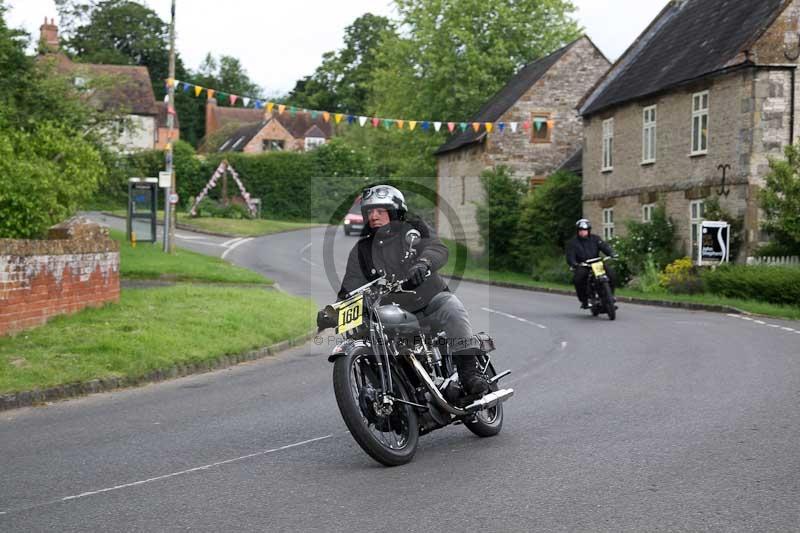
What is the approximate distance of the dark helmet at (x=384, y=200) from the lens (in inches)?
289

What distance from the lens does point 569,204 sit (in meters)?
39.7

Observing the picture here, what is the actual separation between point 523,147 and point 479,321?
3114 centimetres

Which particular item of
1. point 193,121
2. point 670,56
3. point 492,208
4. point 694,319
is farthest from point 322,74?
point 694,319

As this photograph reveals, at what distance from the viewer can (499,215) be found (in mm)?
42219

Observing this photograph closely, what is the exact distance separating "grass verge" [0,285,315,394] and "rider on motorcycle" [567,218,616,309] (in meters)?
5.62

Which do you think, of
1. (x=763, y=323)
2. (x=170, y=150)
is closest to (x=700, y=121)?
(x=763, y=323)

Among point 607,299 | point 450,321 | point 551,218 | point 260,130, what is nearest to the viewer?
point 450,321

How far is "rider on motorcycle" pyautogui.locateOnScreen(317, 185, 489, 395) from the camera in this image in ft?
24.4

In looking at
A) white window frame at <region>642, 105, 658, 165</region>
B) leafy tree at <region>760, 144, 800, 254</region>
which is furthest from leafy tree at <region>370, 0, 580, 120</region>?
leafy tree at <region>760, 144, 800, 254</region>

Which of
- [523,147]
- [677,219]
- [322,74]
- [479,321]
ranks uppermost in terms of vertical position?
[322,74]

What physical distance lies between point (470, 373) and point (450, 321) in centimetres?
42

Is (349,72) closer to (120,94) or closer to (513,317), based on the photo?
(120,94)

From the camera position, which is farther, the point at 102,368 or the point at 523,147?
the point at 523,147

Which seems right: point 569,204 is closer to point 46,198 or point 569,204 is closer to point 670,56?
point 670,56
